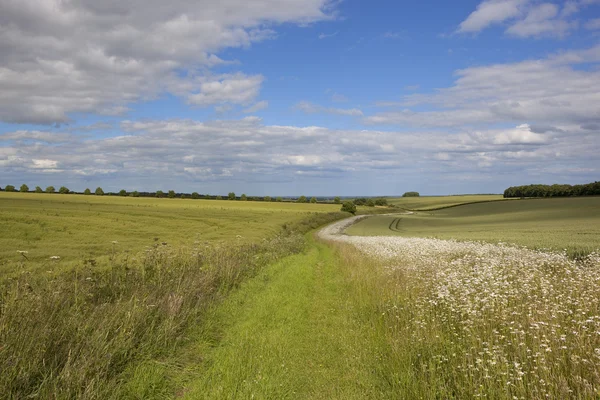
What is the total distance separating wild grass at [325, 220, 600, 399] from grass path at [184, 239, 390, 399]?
514mm

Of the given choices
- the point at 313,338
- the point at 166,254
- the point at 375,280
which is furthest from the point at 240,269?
the point at 313,338

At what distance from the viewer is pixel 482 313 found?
24.1ft

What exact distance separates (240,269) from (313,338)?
664cm

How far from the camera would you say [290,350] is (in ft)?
27.0

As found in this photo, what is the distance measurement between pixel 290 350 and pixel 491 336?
4056mm

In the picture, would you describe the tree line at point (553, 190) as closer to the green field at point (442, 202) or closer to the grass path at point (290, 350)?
the green field at point (442, 202)

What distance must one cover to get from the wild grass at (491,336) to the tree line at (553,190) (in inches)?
3902

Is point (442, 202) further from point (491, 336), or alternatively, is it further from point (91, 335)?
point (91, 335)

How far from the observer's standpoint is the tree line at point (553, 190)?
295 feet

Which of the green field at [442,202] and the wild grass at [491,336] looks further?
the green field at [442,202]

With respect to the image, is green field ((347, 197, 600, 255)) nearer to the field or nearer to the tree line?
the field

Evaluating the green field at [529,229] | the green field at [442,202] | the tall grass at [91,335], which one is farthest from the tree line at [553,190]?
the tall grass at [91,335]

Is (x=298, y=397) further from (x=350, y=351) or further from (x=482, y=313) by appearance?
(x=482, y=313)

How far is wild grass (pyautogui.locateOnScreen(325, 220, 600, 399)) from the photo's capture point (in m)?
5.12
